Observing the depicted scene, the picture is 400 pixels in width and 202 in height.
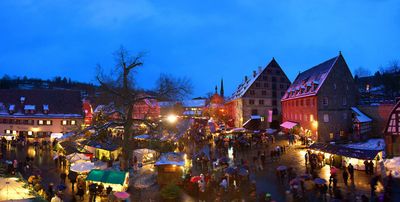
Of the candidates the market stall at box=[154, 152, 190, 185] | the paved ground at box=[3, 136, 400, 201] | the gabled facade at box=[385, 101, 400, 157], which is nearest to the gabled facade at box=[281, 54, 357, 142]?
the paved ground at box=[3, 136, 400, 201]

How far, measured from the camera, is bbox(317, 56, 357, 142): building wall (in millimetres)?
42594

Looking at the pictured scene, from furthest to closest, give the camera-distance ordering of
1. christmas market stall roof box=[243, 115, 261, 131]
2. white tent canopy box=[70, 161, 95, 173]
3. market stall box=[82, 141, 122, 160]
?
christmas market stall roof box=[243, 115, 261, 131] → market stall box=[82, 141, 122, 160] → white tent canopy box=[70, 161, 95, 173]

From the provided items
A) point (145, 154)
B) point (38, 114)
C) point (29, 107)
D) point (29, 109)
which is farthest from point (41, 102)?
point (145, 154)

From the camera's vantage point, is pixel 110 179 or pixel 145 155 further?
pixel 145 155

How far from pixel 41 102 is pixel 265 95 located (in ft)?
→ 146

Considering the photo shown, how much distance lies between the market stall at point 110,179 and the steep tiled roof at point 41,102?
38.3 meters

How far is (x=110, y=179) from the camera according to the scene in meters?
21.2

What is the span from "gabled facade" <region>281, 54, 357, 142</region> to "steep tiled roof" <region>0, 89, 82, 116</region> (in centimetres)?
4107

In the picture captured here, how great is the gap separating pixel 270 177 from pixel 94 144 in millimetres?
20000

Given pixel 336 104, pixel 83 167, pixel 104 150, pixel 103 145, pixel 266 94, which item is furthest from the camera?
pixel 266 94

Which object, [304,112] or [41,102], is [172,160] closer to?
[304,112]

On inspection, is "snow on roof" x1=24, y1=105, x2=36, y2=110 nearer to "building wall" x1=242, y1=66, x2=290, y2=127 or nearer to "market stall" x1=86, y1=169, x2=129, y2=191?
"building wall" x1=242, y1=66, x2=290, y2=127

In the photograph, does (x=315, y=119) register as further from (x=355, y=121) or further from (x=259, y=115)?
(x=259, y=115)

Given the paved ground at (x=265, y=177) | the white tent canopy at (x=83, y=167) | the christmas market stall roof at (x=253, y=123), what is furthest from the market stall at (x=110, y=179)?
the christmas market stall roof at (x=253, y=123)
